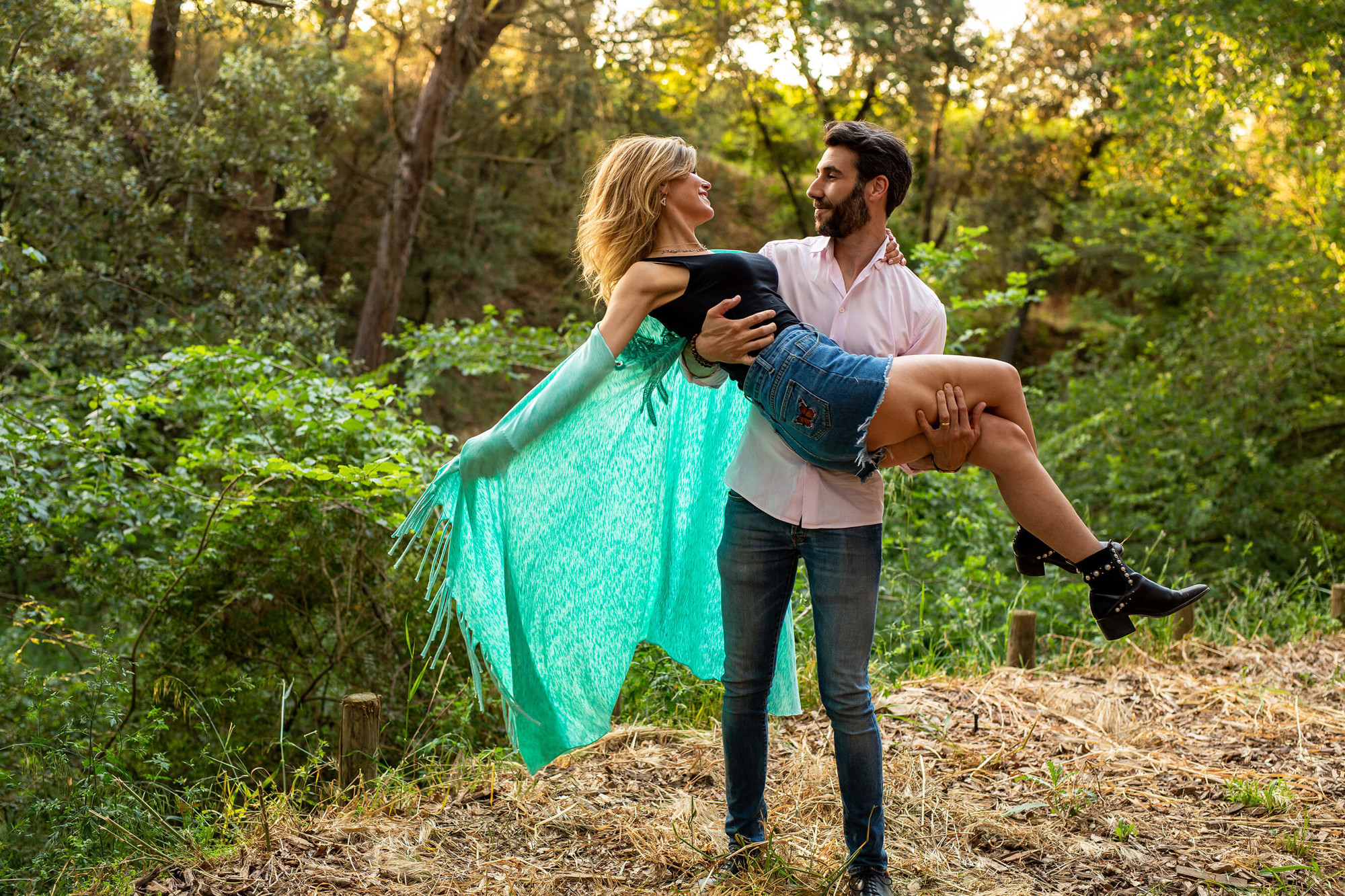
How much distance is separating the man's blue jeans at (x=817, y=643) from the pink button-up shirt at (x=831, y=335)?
53 millimetres

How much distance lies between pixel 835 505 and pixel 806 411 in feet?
0.87

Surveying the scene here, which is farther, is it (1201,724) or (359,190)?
(359,190)

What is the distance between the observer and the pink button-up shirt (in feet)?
8.18

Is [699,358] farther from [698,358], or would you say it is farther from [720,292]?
[720,292]

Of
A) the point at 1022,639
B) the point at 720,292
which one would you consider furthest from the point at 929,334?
the point at 1022,639

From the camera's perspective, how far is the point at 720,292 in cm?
248

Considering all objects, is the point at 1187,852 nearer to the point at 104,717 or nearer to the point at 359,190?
the point at 104,717

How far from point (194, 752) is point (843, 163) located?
12.8ft

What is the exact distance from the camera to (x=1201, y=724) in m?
4.04

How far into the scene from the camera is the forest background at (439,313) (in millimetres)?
4301

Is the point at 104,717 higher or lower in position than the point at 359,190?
lower

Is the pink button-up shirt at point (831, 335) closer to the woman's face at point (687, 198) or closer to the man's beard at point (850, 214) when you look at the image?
the man's beard at point (850, 214)

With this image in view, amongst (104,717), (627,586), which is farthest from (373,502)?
(627,586)

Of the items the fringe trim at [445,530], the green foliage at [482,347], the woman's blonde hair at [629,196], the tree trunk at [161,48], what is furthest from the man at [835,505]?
the tree trunk at [161,48]
